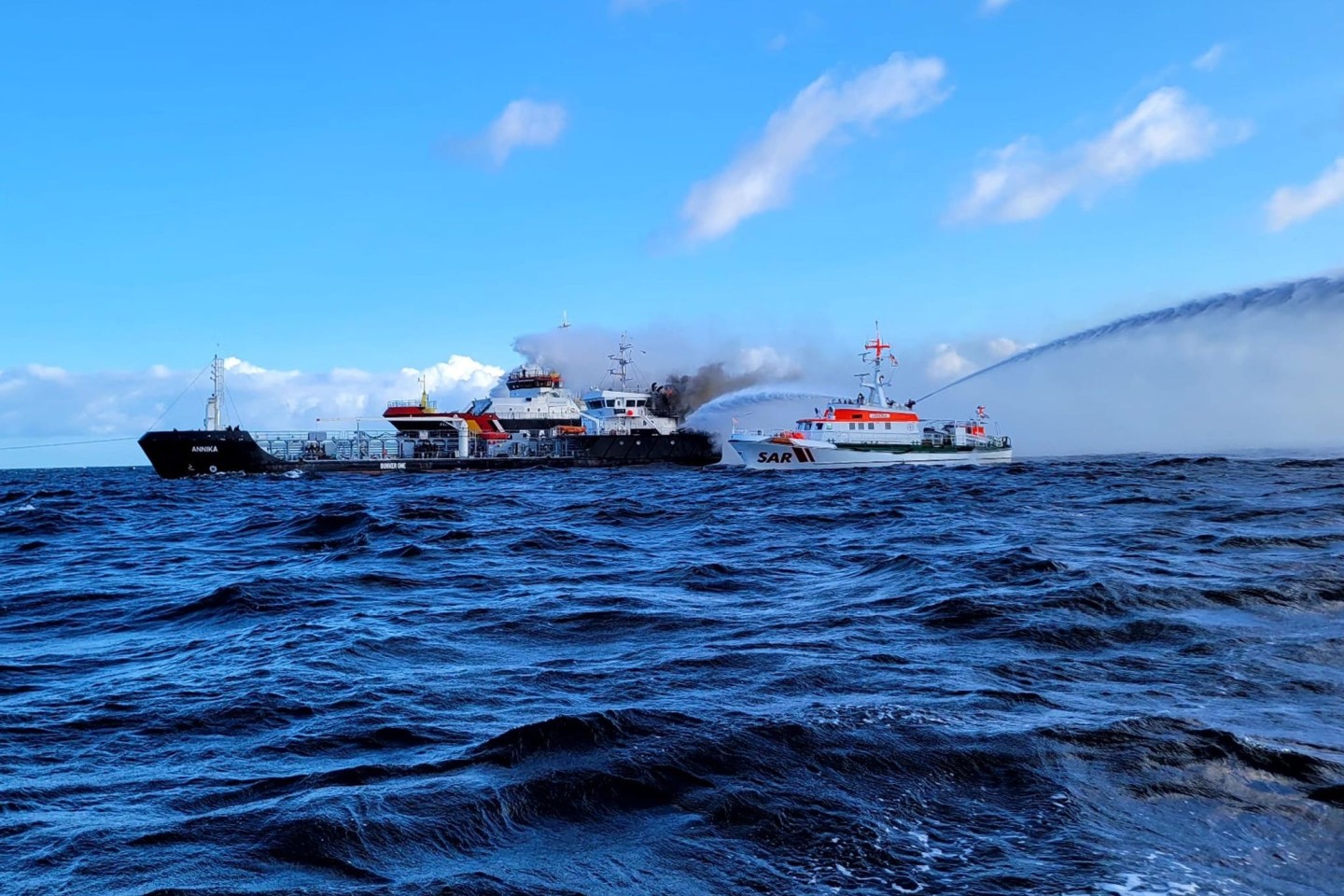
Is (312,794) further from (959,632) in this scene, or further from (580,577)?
(580,577)

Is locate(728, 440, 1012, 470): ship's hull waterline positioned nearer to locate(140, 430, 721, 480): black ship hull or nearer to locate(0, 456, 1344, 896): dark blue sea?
locate(140, 430, 721, 480): black ship hull

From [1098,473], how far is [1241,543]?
30.5 meters

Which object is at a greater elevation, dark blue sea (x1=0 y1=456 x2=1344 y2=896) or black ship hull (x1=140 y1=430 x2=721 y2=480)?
black ship hull (x1=140 y1=430 x2=721 y2=480)

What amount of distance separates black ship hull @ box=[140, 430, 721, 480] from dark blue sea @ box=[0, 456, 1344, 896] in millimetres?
52205

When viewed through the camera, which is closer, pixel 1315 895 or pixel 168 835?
pixel 1315 895

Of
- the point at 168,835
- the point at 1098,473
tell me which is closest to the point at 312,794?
the point at 168,835

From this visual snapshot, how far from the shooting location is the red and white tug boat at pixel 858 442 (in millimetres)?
62406

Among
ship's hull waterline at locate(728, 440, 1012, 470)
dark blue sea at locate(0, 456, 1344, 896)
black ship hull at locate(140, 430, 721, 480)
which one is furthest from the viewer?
black ship hull at locate(140, 430, 721, 480)

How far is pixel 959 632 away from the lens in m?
11.0

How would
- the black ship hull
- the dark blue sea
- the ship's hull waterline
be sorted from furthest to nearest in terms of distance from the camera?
the black ship hull < the ship's hull waterline < the dark blue sea

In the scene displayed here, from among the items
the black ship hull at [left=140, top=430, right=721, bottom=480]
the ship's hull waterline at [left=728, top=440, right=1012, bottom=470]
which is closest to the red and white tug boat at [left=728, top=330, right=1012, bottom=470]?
the ship's hull waterline at [left=728, top=440, right=1012, bottom=470]

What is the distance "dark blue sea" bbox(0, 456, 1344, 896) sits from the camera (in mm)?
5105

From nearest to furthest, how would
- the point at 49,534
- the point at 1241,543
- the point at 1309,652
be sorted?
the point at 1309,652
the point at 1241,543
the point at 49,534

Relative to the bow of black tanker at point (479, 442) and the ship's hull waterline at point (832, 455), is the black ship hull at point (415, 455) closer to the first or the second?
the bow of black tanker at point (479, 442)
